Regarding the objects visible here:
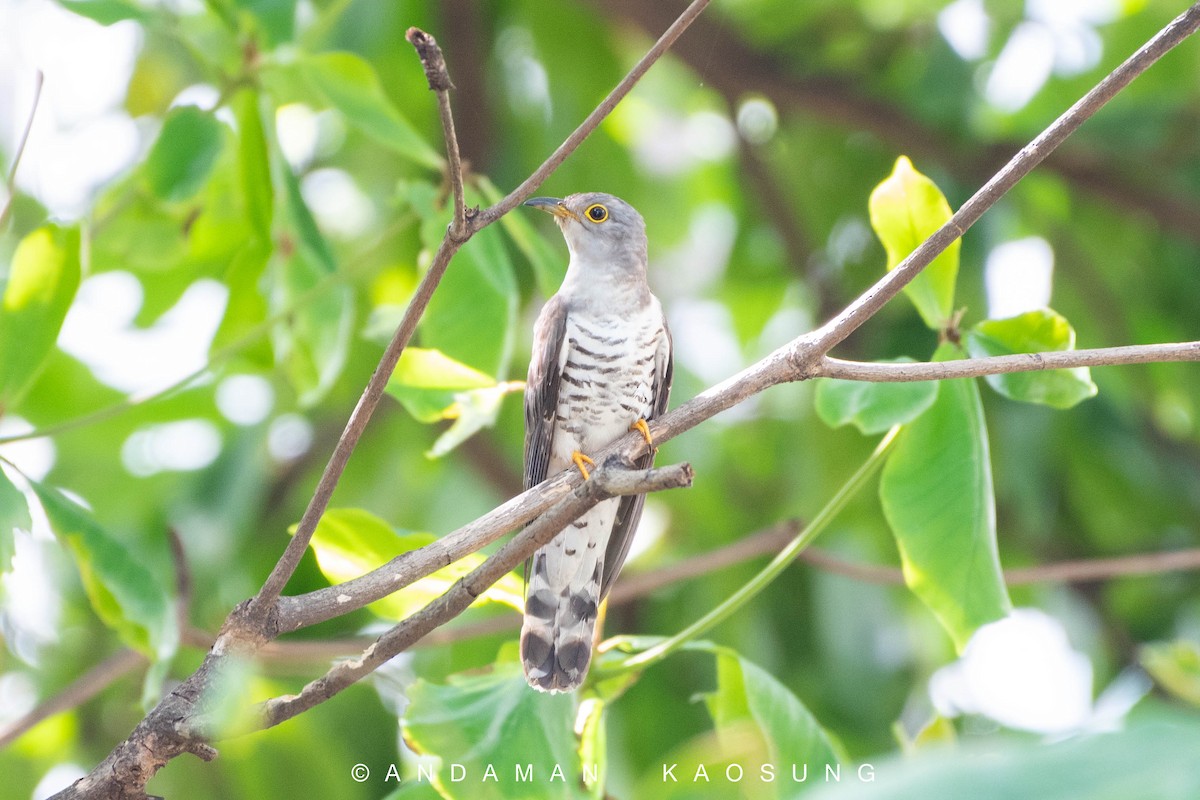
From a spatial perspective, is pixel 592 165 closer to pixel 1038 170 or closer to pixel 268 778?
pixel 1038 170

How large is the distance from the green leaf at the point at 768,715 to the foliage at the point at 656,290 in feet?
0.50

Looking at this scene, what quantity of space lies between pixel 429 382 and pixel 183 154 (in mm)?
1140

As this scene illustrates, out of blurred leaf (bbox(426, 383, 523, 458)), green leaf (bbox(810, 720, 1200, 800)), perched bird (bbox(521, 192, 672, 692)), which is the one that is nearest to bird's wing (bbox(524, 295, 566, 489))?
perched bird (bbox(521, 192, 672, 692))

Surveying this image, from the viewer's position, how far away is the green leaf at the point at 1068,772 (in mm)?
693

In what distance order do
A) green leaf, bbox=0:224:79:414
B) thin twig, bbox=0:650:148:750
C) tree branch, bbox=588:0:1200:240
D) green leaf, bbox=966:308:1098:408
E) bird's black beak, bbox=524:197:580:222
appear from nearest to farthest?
1. green leaf, bbox=966:308:1098:408
2. green leaf, bbox=0:224:79:414
3. thin twig, bbox=0:650:148:750
4. bird's black beak, bbox=524:197:580:222
5. tree branch, bbox=588:0:1200:240

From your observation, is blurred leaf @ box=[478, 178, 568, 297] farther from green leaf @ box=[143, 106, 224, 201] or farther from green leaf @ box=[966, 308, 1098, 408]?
green leaf @ box=[966, 308, 1098, 408]

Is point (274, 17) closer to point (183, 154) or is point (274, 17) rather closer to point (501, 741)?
point (183, 154)

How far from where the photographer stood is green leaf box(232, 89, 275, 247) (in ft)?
10.2

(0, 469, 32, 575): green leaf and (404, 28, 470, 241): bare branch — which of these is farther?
(0, 469, 32, 575): green leaf

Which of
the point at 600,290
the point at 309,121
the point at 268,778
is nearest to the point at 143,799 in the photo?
the point at 600,290

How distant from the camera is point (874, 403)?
7.54ft

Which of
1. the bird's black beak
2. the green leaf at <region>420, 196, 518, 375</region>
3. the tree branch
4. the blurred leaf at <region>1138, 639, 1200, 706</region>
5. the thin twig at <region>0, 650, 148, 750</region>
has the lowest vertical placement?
the thin twig at <region>0, 650, 148, 750</region>

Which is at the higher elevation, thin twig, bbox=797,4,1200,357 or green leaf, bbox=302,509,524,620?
thin twig, bbox=797,4,1200,357

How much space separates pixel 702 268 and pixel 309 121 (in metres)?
2.33
